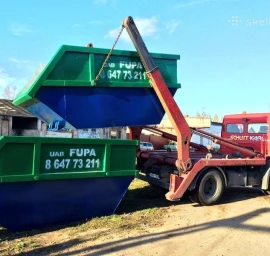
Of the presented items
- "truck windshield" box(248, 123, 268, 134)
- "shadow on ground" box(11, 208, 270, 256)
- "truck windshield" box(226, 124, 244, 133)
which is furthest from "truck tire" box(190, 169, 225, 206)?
"truck windshield" box(226, 124, 244, 133)

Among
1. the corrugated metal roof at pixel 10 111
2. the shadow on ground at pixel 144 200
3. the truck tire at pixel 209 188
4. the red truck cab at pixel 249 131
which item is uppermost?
the corrugated metal roof at pixel 10 111

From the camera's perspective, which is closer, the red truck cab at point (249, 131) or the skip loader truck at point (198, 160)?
the skip loader truck at point (198, 160)

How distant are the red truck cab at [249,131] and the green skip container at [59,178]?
444 centimetres

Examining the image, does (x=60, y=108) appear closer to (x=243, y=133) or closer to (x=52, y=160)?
(x=52, y=160)

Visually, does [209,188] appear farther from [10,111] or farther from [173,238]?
[10,111]

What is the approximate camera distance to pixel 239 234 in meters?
5.69

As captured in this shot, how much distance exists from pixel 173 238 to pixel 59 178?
6.48ft

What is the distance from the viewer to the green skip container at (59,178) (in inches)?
205

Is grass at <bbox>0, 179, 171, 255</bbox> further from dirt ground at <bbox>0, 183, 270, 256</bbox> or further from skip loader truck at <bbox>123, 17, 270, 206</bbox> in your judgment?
skip loader truck at <bbox>123, 17, 270, 206</bbox>

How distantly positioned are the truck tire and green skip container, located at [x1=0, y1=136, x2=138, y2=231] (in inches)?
76.4

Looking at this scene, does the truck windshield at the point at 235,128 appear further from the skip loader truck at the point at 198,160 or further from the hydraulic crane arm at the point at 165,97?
the hydraulic crane arm at the point at 165,97

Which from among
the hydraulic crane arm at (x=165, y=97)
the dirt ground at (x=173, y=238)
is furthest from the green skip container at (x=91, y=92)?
the dirt ground at (x=173, y=238)

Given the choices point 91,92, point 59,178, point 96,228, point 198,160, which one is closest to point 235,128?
point 198,160

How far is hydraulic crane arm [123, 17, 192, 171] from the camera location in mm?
6863
